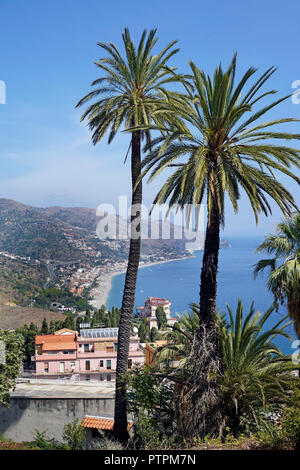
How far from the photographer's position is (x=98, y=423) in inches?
563

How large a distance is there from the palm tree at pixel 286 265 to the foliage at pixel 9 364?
858 cm

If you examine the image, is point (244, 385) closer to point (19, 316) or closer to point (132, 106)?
point (132, 106)

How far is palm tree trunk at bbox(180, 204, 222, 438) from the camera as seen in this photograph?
26.3 feet

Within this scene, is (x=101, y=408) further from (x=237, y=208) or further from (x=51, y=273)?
(x=51, y=273)

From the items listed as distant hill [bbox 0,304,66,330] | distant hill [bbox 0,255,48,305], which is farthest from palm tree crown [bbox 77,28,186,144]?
distant hill [bbox 0,255,48,305]

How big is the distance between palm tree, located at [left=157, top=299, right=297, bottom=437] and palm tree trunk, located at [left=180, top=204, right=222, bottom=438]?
0.31 feet

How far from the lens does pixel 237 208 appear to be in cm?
845

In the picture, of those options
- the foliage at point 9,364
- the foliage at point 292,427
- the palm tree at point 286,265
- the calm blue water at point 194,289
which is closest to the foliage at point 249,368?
the palm tree at point 286,265

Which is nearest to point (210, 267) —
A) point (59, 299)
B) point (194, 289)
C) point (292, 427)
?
point (292, 427)

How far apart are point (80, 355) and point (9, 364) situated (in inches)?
1200

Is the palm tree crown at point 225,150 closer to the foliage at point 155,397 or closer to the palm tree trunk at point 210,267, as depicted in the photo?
the palm tree trunk at point 210,267
